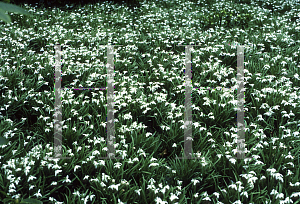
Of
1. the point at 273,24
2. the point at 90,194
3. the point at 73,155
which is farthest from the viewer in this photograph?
the point at 273,24

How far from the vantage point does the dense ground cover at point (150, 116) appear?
253cm

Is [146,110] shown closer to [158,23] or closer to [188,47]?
[188,47]

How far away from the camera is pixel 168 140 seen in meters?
3.15

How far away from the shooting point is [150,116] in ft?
11.6

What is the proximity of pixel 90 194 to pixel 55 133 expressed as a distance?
1.05 metres

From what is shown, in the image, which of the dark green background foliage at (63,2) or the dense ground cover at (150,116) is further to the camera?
the dark green background foliage at (63,2)

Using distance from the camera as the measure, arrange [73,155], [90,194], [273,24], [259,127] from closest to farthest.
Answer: [90,194], [73,155], [259,127], [273,24]

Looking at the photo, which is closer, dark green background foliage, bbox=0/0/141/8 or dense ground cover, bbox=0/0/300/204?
dense ground cover, bbox=0/0/300/204

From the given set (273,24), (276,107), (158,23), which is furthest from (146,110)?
(273,24)

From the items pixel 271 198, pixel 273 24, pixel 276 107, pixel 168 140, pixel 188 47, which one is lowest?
pixel 271 198

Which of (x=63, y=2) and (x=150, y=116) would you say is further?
(x=63, y=2)

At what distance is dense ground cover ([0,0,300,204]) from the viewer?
8.29 feet

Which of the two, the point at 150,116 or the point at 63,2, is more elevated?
the point at 63,2

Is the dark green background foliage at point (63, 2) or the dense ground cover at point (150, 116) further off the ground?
the dark green background foliage at point (63, 2)
